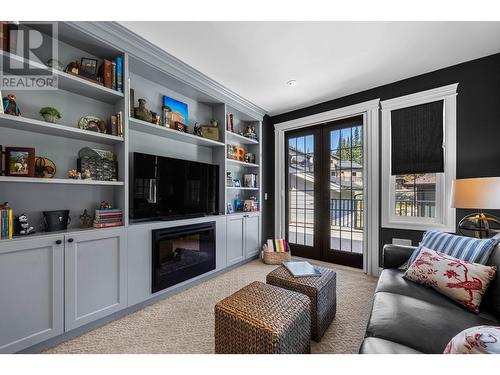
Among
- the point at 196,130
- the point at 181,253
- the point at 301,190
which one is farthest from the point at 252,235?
the point at 196,130

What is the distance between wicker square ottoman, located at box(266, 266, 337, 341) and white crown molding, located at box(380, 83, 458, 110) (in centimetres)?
232

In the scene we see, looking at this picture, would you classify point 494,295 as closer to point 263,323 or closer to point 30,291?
point 263,323

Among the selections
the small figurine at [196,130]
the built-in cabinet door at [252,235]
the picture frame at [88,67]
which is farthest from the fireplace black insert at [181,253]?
the picture frame at [88,67]

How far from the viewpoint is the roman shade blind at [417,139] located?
250 centimetres

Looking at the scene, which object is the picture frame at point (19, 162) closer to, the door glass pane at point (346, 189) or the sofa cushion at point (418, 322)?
the sofa cushion at point (418, 322)

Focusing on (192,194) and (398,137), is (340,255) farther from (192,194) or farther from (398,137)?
(192,194)

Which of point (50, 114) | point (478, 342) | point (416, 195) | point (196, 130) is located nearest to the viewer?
point (478, 342)

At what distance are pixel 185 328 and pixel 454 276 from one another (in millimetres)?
1936

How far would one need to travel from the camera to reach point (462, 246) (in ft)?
4.93

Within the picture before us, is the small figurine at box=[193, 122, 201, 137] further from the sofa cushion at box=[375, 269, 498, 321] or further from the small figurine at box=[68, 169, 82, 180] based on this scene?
the sofa cushion at box=[375, 269, 498, 321]

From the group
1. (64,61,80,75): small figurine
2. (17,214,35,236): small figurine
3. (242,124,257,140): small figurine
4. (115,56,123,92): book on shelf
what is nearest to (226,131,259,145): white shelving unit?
(242,124,257,140): small figurine

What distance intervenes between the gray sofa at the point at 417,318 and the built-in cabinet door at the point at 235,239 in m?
1.92

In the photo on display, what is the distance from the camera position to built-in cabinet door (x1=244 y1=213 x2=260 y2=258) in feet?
10.9
